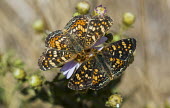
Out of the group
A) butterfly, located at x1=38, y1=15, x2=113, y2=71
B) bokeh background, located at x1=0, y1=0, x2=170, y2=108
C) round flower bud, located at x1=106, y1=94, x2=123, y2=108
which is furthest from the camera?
bokeh background, located at x1=0, y1=0, x2=170, y2=108

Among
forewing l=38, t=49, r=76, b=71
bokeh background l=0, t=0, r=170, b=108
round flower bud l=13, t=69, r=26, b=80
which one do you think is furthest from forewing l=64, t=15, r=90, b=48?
bokeh background l=0, t=0, r=170, b=108

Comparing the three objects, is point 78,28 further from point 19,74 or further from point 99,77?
point 19,74

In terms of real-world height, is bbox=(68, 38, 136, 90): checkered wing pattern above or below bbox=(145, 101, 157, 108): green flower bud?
above

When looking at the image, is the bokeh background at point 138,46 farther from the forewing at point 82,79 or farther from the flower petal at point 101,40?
the forewing at point 82,79

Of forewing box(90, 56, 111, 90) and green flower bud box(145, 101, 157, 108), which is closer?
forewing box(90, 56, 111, 90)

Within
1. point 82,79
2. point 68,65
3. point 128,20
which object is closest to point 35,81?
point 68,65

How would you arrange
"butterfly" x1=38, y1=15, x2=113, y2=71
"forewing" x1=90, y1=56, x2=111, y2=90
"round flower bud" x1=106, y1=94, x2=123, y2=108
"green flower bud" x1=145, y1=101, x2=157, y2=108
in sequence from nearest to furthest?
"forewing" x1=90, y1=56, x2=111, y2=90 < "butterfly" x1=38, y1=15, x2=113, y2=71 < "round flower bud" x1=106, y1=94, x2=123, y2=108 < "green flower bud" x1=145, y1=101, x2=157, y2=108

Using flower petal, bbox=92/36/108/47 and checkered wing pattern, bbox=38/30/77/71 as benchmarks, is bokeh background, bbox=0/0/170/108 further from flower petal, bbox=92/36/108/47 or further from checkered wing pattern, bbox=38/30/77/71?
checkered wing pattern, bbox=38/30/77/71

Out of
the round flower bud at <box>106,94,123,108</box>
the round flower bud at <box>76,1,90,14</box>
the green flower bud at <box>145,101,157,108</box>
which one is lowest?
the green flower bud at <box>145,101,157,108</box>

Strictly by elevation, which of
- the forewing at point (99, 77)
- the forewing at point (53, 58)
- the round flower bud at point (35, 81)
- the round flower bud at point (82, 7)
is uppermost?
the round flower bud at point (82, 7)

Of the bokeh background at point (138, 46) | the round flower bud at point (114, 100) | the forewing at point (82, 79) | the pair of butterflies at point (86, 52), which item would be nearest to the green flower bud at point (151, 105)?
the bokeh background at point (138, 46)

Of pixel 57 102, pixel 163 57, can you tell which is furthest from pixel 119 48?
pixel 163 57
